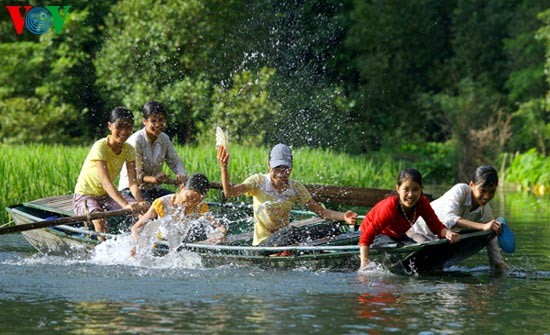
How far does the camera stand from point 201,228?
9922 mm

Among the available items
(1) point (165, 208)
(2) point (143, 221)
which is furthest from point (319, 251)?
(2) point (143, 221)

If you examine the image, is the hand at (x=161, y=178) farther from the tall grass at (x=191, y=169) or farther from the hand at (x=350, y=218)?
the tall grass at (x=191, y=169)

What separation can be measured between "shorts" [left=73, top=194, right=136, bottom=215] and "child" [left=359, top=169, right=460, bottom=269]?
2651mm

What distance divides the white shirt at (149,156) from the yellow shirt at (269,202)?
58.5 inches

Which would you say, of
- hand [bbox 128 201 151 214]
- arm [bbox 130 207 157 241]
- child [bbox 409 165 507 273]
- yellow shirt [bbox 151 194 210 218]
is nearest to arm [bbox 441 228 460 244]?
child [bbox 409 165 507 273]

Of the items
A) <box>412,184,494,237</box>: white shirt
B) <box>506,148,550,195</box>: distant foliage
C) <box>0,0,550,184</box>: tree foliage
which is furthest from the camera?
<box>506,148,550,195</box>: distant foliage

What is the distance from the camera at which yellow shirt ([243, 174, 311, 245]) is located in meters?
9.49

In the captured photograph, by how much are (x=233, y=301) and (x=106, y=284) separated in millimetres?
1270

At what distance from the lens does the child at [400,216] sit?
861 centimetres

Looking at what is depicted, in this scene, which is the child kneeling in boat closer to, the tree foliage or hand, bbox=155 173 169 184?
hand, bbox=155 173 169 184

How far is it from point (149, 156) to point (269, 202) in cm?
183

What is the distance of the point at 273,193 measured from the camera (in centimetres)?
949

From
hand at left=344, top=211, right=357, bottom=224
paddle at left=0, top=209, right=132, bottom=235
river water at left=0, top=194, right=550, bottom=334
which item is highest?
paddle at left=0, top=209, right=132, bottom=235

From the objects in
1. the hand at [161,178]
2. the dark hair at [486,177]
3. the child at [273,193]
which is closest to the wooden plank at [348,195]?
the hand at [161,178]
